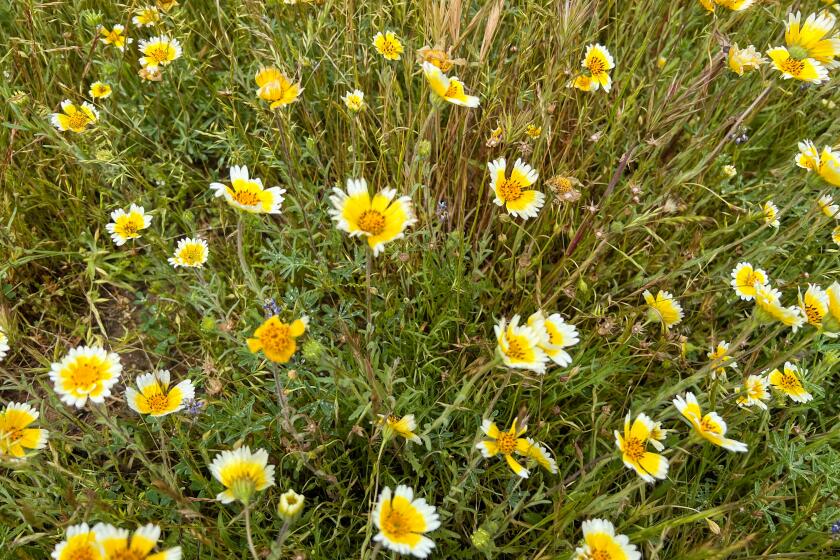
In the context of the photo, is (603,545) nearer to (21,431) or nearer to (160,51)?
(21,431)

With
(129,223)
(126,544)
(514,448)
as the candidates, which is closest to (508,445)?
(514,448)

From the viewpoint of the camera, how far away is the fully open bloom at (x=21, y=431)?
1.40m

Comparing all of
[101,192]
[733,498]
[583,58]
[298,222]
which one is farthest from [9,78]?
[733,498]

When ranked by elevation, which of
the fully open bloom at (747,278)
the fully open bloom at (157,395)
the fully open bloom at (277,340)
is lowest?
the fully open bloom at (157,395)

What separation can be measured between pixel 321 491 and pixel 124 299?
3.43 ft

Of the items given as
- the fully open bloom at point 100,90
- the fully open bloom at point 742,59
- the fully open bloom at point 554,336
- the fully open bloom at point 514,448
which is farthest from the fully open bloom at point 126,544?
the fully open bloom at point 742,59

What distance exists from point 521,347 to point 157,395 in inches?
38.6

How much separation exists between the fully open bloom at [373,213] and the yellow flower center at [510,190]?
50cm

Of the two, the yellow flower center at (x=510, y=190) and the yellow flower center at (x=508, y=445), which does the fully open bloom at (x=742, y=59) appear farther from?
the yellow flower center at (x=508, y=445)

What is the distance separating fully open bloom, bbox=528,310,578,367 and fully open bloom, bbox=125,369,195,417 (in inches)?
37.6

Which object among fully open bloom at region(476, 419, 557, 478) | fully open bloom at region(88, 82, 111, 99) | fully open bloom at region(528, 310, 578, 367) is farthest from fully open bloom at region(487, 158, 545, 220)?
fully open bloom at region(88, 82, 111, 99)

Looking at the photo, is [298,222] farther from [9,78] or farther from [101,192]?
[9,78]

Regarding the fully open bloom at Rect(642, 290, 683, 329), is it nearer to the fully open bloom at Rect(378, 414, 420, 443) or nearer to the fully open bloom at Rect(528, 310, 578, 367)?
the fully open bloom at Rect(528, 310, 578, 367)

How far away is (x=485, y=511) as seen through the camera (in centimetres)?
170
